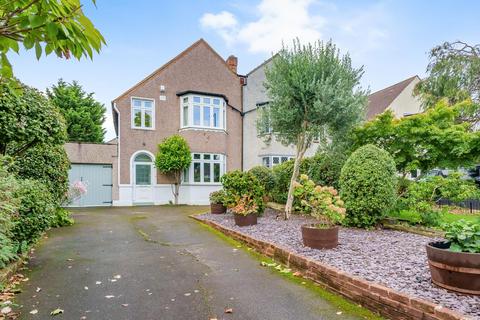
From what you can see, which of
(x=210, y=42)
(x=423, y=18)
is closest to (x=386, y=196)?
(x=423, y=18)

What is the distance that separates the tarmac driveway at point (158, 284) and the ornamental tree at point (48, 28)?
2808 mm

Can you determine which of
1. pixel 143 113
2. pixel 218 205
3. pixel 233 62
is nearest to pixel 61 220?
pixel 218 205

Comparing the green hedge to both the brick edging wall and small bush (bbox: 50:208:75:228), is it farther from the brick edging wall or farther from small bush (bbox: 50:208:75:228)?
the brick edging wall

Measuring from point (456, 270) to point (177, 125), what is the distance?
49.1 feet

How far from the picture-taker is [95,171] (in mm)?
15719

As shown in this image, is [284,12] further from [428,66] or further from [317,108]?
[428,66]

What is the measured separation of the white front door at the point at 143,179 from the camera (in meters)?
15.9

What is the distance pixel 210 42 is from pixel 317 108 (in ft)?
40.5

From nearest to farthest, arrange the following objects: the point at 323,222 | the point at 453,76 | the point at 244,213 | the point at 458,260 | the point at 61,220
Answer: the point at 458,260 → the point at 323,222 → the point at 244,213 → the point at 61,220 → the point at 453,76

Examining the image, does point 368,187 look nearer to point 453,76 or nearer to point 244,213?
point 244,213

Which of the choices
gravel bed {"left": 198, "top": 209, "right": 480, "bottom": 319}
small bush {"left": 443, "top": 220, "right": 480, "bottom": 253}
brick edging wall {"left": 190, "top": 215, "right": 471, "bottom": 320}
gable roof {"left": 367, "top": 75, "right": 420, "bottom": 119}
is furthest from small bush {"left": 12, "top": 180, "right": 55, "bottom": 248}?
gable roof {"left": 367, "top": 75, "right": 420, "bottom": 119}

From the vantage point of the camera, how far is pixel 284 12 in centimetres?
947

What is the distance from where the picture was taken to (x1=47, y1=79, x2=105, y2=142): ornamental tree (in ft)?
77.3

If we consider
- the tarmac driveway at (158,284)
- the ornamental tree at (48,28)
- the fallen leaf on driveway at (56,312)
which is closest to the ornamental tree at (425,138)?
the tarmac driveway at (158,284)
